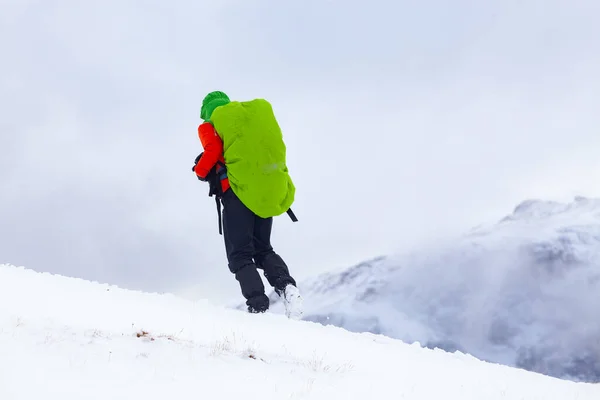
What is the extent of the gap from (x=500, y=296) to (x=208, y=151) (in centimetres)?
16791

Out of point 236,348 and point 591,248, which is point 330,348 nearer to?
point 236,348

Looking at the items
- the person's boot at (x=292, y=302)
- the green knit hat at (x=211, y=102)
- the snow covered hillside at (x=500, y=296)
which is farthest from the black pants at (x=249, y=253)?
the snow covered hillside at (x=500, y=296)

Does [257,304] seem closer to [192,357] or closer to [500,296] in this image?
[192,357]

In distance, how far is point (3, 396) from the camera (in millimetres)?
3166

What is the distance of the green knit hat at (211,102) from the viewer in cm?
876

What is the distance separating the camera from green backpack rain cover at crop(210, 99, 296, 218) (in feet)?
26.6

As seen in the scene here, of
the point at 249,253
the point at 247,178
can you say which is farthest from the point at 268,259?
the point at 247,178

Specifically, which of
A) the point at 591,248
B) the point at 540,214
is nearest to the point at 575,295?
the point at 591,248

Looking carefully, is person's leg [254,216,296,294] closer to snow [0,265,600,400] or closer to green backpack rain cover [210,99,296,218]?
green backpack rain cover [210,99,296,218]

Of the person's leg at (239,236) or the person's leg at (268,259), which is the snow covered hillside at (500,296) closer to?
the person's leg at (268,259)

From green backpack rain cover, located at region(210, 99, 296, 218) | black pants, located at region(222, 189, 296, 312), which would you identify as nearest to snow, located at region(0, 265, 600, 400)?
black pants, located at region(222, 189, 296, 312)

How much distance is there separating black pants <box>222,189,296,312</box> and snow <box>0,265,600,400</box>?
514 millimetres

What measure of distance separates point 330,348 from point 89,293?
3128 millimetres

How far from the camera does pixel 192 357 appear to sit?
164 inches
